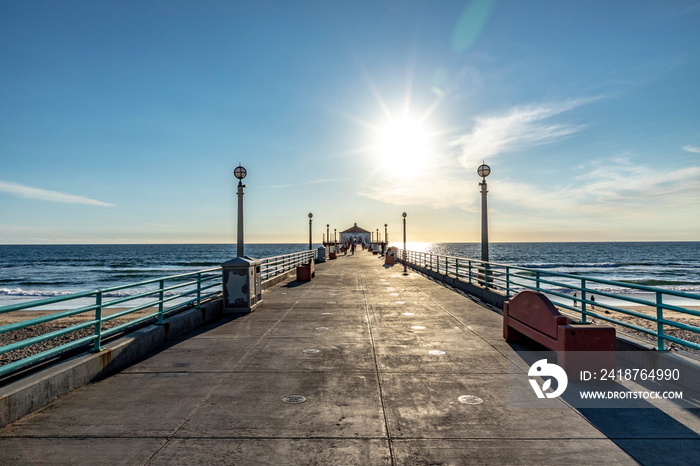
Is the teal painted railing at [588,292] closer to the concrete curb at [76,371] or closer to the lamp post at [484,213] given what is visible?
the lamp post at [484,213]

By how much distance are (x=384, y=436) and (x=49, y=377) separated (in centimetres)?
425

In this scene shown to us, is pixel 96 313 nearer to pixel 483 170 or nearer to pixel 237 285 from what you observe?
pixel 237 285

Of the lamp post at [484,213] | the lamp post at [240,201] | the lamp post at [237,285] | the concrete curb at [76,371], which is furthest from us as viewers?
the lamp post at [484,213]

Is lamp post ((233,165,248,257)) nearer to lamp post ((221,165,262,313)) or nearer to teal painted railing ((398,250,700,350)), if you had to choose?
lamp post ((221,165,262,313))

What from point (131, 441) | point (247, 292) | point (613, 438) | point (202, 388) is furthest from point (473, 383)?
point (247, 292)

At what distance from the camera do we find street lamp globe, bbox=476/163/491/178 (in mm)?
15781

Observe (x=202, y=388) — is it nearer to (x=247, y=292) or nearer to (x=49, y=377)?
(x=49, y=377)

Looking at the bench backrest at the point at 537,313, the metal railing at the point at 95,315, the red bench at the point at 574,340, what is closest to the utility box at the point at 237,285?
the metal railing at the point at 95,315

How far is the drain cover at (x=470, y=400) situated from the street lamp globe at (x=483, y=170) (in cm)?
1223

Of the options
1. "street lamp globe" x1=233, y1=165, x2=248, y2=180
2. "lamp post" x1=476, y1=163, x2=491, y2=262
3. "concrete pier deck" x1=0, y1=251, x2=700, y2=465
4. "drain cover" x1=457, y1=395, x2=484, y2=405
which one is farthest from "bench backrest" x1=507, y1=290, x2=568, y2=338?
"street lamp globe" x1=233, y1=165, x2=248, y2=180

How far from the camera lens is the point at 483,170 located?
52.0 feet

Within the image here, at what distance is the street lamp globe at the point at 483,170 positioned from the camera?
51.8 ft

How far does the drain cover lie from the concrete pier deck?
84 millimetres

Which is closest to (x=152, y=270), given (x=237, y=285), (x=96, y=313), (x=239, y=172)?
(x=239, y=172)
